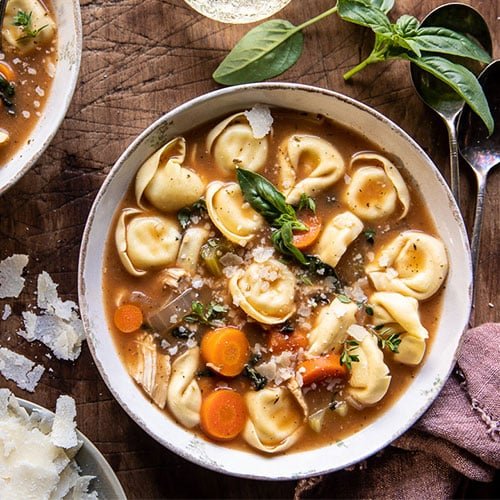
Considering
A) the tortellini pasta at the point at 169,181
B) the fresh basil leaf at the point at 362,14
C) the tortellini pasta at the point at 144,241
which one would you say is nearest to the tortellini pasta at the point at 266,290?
the tortellini pasta at the point at 144,241

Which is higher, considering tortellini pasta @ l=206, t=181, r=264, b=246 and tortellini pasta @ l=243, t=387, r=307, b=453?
tortellini pasta @ l=206, t=181, r=264, b=246

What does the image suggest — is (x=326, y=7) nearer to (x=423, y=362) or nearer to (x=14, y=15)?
(x=14, y=15)

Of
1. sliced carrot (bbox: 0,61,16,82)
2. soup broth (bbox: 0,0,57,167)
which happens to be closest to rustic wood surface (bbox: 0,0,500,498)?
soup broth (bbox: 0,0,57,167)

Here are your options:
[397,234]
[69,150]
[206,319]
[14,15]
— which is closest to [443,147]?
[397,234]

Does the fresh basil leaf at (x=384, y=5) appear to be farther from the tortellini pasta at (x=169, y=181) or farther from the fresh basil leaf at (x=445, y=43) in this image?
the tortellini pasta at (x=169, y=181)

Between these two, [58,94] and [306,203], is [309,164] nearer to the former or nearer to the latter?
[306,203]

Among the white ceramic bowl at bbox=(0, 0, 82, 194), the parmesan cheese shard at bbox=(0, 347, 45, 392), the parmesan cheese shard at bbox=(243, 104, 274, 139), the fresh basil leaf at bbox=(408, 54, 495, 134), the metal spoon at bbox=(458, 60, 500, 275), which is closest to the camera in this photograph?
the white ceramic bowl at bbox=(0, 0, 82, 194)

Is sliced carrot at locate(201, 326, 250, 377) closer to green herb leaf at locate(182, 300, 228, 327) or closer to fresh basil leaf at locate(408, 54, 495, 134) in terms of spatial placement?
green herb leaf at locate(182, 300, 228, 327)

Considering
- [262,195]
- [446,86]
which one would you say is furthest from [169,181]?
[446,86]
